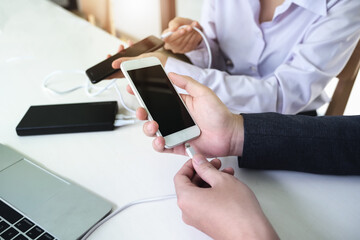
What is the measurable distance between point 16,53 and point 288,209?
819mm

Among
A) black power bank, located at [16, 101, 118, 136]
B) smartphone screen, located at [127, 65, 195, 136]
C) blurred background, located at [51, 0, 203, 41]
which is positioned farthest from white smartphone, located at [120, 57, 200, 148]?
blurred background, located at [51, 0, 203, 41]

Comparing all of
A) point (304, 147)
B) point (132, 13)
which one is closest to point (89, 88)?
point (304, 147)

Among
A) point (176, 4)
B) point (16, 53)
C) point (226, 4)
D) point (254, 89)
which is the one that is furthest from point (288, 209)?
point (176, 4)

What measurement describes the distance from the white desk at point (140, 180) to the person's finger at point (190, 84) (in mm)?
115

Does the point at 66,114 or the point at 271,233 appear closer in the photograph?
the point at 271,233

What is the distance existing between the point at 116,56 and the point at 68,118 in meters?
0.19

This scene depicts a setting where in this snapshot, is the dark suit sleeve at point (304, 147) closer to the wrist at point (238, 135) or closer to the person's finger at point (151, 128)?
the wrist at point (238, 135)

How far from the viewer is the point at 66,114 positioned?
20.6 inches

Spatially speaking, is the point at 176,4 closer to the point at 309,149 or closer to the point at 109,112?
the point at 109,112

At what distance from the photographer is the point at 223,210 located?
321mm

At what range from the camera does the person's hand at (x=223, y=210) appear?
31cm

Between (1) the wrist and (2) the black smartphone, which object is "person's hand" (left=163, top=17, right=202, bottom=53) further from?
(1) the wrist

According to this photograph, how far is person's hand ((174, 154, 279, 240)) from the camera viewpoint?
0.31m

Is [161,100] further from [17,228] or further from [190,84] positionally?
[17,228]
